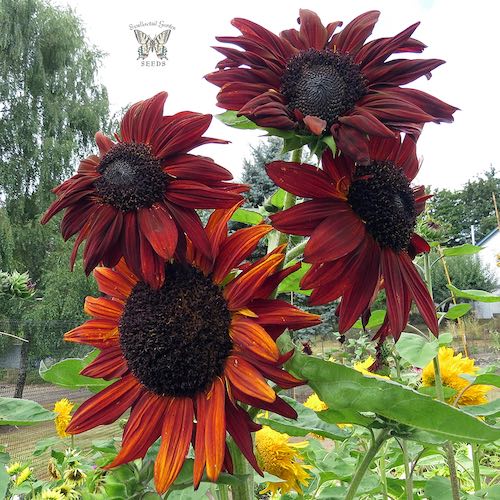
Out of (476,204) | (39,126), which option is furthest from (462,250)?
(476,204)

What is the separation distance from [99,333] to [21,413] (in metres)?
0.23

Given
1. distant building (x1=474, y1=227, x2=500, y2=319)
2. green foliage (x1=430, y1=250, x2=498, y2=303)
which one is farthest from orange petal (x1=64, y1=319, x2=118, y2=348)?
distant building (x1=474, y1=227, x2=500, y2=319)

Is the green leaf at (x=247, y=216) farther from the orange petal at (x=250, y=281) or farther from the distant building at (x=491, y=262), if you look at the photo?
the distant building at (x=491, y=262)

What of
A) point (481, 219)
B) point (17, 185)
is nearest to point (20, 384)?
point (17, 185)

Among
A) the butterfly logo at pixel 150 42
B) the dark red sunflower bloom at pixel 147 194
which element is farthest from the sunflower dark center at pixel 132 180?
the butterfly logo at pixel 150 42

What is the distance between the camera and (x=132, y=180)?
0.39m

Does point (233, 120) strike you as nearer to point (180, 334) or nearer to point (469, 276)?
point (180, 334)

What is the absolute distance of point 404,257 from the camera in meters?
0.41

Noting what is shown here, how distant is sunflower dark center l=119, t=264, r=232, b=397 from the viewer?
0.37m

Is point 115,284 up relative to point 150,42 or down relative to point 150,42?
down

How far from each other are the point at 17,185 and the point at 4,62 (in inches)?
65.9

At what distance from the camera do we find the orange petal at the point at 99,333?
44 cm

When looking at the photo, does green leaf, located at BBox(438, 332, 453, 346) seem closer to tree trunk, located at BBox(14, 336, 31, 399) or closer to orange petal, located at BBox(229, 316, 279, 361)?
orange petal, located at BBox(229, 316, 279, 361)

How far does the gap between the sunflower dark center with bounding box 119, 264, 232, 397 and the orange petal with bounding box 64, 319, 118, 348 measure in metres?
0.05
